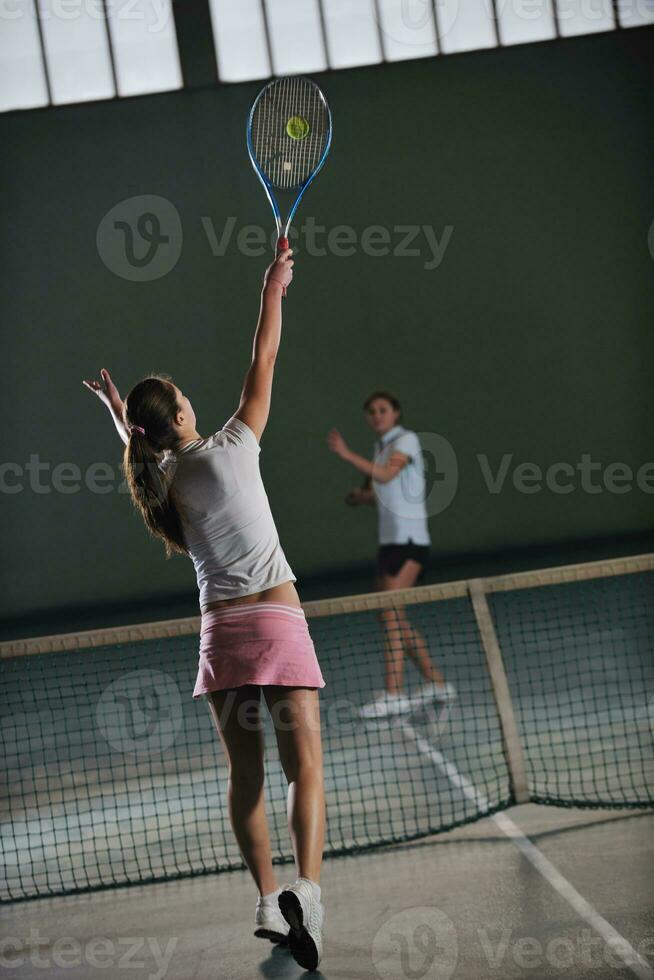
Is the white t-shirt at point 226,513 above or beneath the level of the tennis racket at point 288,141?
beneath

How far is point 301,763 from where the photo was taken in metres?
3.13

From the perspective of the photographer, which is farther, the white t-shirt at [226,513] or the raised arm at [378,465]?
the raised arm at [378,465]

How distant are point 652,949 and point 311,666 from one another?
1161 millimetres

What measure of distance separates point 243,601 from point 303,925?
0.89 meters

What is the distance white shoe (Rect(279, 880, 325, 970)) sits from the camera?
2.88 m

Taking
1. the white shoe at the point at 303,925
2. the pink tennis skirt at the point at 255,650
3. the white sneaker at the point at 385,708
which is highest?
the pink tennis skirt at the point at 255,650

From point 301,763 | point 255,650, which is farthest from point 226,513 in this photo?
point 301,763

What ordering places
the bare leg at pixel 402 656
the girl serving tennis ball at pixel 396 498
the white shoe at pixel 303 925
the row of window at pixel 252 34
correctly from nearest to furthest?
the white shoe at pixel 303 925, the bare leg at pixel 402 656, the girl serving tennis ball at pixel 396 498, the row of window at pixel 252 34

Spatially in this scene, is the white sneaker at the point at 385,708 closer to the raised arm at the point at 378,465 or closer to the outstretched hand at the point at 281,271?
the raised arm at the point at 378,465

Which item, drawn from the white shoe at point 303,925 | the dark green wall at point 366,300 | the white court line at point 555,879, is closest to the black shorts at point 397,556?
the white court line at point 555,879

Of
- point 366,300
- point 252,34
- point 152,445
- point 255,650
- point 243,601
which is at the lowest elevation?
point 255,650

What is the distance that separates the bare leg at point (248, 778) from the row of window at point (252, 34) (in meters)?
13.3

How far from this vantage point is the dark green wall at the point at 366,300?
15.1 metres

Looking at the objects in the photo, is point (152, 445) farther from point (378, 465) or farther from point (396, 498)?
point (396, 498)
